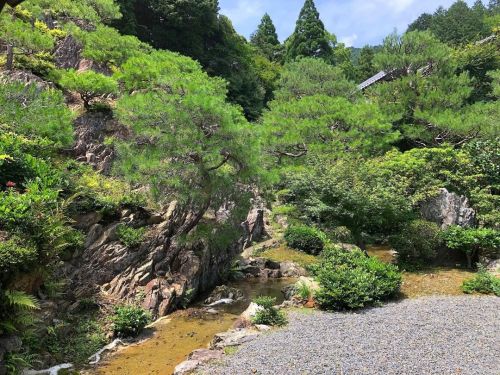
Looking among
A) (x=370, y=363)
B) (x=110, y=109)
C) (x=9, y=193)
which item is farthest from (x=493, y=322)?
(x=110, y=109)

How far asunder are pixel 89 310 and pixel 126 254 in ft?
5.48

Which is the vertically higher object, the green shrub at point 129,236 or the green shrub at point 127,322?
the green shrub at point 129,236

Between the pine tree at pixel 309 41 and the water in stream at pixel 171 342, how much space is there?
31615 millimetres

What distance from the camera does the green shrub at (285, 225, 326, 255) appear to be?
53.6 ft

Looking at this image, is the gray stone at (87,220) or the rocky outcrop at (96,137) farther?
the rocky outcrop at (96,137)

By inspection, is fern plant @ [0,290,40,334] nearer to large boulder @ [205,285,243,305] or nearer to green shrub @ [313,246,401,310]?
large boulder @ [205,285,243,305]

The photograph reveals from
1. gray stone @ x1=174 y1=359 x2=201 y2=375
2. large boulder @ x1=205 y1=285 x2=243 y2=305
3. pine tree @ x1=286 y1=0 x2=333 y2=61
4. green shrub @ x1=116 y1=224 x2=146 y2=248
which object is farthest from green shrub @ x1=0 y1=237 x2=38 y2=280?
pine tree @ x1=286 y1=0 x2=333 y2=61

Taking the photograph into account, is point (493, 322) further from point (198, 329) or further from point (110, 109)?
point (110, 109)

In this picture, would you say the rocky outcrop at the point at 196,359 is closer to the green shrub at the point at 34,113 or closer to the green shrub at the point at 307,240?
the green shrub at the point at 34,113

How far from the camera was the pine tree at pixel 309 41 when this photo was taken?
125 ft

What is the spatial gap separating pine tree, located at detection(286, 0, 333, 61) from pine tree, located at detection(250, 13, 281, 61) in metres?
5.42

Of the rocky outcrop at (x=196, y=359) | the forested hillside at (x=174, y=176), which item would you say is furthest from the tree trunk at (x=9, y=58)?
the rocky outcrop at (x=196, y=359)

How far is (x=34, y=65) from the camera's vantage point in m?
15.2

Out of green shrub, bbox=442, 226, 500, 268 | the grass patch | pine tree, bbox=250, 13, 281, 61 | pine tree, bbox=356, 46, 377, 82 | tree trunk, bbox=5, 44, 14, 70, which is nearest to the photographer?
green shrub, bbox=442, 226, 500, 268
